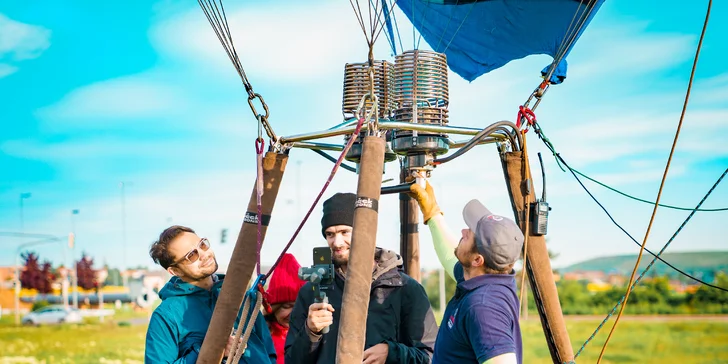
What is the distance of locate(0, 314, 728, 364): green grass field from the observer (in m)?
22.5

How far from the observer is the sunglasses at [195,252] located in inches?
150

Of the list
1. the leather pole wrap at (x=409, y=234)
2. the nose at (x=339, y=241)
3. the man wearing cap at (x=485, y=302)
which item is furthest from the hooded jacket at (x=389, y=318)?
the leather pole wrap at (x=409, y=234)

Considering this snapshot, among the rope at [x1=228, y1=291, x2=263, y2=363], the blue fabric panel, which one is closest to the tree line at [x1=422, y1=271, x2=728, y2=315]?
the blue fabric panel

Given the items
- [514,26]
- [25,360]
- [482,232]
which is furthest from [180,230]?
[25,360]

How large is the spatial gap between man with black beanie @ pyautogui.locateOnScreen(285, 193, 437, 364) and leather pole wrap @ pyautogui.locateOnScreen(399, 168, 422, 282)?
1.53m

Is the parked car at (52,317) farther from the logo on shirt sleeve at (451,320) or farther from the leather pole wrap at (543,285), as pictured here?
the logo on shirt sleeve at (451,320)

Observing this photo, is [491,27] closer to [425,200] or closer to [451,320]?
[425,200]

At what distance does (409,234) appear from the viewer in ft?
18.9

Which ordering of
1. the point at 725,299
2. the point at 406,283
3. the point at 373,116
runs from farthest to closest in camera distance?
the point at 725,299 → the point at 406,283 → the point at 373,116

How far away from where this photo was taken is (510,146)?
13.7ft

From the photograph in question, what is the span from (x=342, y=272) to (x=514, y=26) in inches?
135

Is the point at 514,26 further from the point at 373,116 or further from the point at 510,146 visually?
the point at 373,116

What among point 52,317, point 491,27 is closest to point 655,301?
point 52,317

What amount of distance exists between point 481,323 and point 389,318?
1.04m
